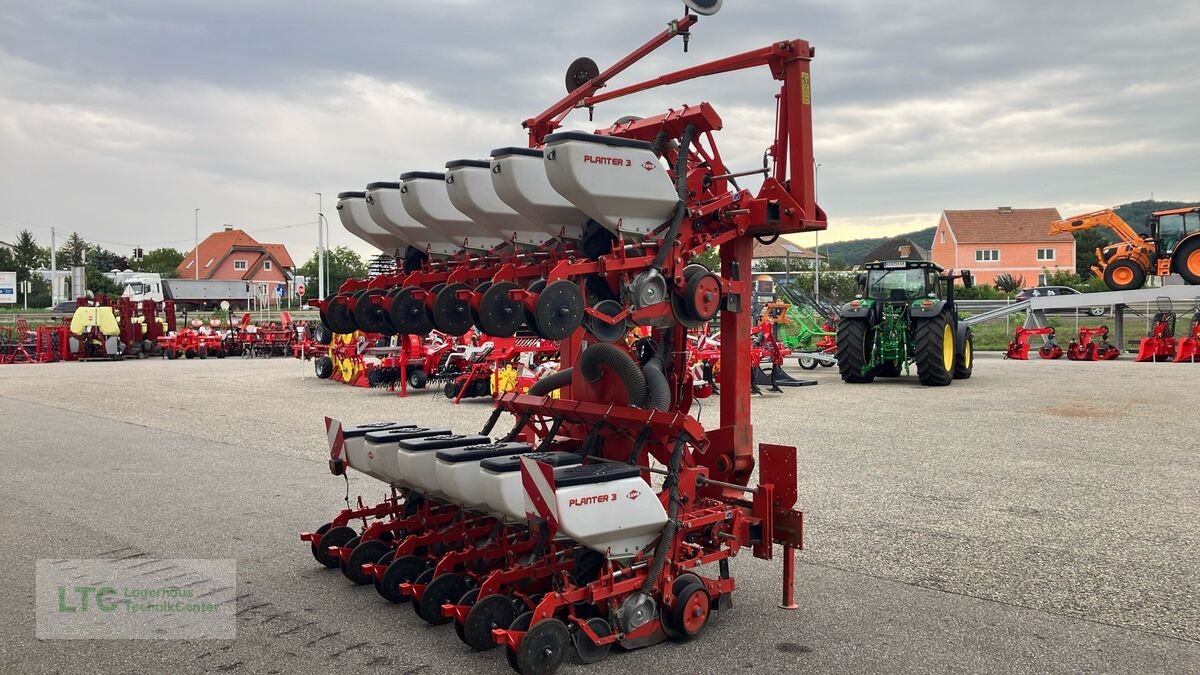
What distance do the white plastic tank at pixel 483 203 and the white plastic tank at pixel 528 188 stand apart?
403mm

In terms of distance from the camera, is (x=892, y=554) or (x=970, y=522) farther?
(x=970, y=522)

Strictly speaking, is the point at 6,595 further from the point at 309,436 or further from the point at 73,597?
the point at 309,436

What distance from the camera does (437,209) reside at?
6.12m

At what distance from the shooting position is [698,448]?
17.3 feet

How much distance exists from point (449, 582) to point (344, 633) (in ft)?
1.99

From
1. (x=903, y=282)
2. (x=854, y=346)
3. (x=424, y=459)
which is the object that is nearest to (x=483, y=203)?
(x=424, y=459)

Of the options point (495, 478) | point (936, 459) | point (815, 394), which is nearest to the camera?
point (495, 478)

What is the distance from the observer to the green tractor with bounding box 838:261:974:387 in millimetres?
18891

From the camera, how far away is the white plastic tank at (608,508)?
4.50 meters

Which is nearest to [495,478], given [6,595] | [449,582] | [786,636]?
[449,582]

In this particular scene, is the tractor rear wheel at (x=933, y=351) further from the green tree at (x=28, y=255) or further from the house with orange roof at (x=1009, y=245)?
the green tree at (x=28, y=255)

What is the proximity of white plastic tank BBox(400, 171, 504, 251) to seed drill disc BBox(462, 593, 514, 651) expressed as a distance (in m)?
2.33

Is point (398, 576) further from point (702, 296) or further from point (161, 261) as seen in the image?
point (161, 261)

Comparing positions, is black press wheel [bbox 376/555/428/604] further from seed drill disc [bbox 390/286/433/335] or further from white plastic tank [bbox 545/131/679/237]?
white plastic tank [bbox 545/131/679/237]
